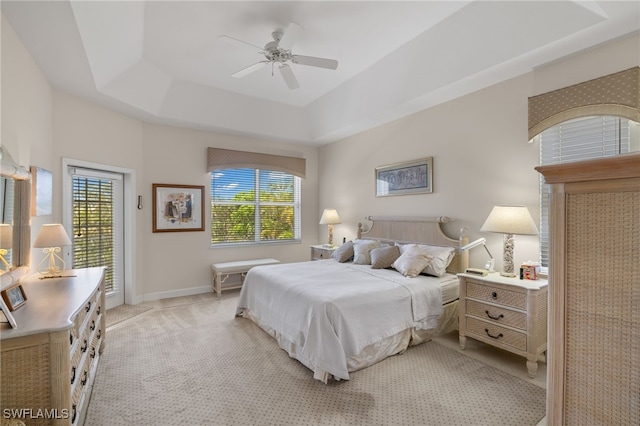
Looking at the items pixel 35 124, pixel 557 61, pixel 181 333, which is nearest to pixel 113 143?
pixel 35 124

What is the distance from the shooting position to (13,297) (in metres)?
1.66

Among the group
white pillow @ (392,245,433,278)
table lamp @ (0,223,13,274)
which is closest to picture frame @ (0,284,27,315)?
table lamp @ (0,223,13,274)

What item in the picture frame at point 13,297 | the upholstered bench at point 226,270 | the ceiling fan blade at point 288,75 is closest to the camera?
the picture frame at point 13,297

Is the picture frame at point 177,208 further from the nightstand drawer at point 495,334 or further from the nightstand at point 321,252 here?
the nightstand drawer at point 495,334

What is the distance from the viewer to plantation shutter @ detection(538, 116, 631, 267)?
2498mm

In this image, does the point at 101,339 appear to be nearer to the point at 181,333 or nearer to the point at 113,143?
the point at 181,333

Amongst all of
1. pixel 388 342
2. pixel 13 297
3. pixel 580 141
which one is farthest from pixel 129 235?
pixel 580 141

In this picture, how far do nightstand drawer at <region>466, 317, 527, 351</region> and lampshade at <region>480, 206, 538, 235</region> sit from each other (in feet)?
2.82

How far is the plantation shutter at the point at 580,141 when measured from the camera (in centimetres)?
250

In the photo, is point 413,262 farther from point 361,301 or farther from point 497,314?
point 361,301

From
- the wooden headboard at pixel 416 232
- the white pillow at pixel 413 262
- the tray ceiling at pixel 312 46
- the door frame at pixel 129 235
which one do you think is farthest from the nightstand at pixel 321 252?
the door frame at pixel 129 235

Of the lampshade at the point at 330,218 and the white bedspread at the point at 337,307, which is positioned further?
the lampshade at the point at 330,218

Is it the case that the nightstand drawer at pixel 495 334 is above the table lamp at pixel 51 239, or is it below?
below

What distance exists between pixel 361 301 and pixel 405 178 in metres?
2.29
